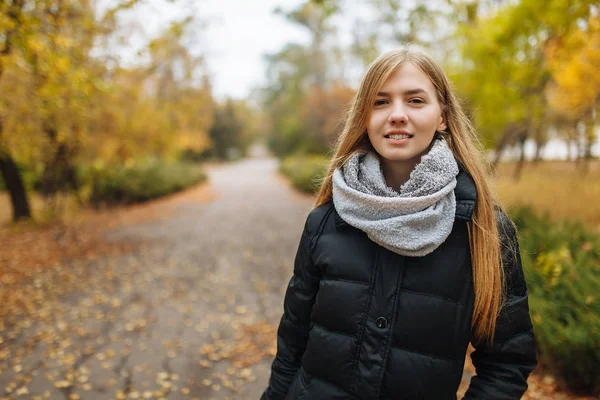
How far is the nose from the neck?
18 cm

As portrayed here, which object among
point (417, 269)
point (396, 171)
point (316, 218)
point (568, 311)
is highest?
point (396, 171)

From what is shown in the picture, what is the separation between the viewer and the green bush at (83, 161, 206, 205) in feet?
45.7

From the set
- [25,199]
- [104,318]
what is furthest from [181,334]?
[25,199]

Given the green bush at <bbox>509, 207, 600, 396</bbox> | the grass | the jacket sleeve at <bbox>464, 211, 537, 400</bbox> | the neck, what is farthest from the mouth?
the grass

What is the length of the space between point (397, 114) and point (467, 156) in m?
0.30

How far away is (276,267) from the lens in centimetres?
734

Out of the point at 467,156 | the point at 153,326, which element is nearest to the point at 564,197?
the point at 153,326

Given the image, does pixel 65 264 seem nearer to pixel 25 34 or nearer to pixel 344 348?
pixel 25 34

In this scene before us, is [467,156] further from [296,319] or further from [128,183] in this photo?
[128,183]

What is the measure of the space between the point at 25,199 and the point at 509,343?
1093cm

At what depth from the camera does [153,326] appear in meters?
4.70

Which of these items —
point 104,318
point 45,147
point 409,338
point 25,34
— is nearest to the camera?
point 409,338

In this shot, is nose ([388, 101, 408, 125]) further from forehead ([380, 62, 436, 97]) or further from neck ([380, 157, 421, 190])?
neck ([380, 157, 421, 190])

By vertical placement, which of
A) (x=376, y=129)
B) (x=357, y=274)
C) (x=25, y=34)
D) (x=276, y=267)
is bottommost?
(x=276, y=267)
